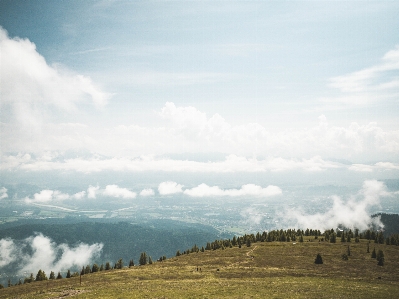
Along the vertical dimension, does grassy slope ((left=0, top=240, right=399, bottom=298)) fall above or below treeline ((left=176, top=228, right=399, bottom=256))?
above

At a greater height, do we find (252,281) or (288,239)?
(252,281)

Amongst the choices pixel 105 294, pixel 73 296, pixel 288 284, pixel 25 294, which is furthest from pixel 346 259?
pixel 25 294

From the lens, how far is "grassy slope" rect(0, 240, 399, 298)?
1496 inches

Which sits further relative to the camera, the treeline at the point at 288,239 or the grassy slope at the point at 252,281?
the treeline at the point at 288,239

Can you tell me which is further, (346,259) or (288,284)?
(346,259)

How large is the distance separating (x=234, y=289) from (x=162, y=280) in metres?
16.0

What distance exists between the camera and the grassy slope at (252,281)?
38.0 meters

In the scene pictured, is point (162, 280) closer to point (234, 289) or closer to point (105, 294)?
point (105, 294)

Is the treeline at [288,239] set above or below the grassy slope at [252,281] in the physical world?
below

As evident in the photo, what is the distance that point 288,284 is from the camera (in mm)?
42438

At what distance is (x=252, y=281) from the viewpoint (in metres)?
45.7

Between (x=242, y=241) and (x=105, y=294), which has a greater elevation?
(x=105, y=294)

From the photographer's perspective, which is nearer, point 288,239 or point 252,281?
point 252,281

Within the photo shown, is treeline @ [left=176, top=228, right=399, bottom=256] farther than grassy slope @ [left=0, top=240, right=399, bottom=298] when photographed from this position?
Yes
